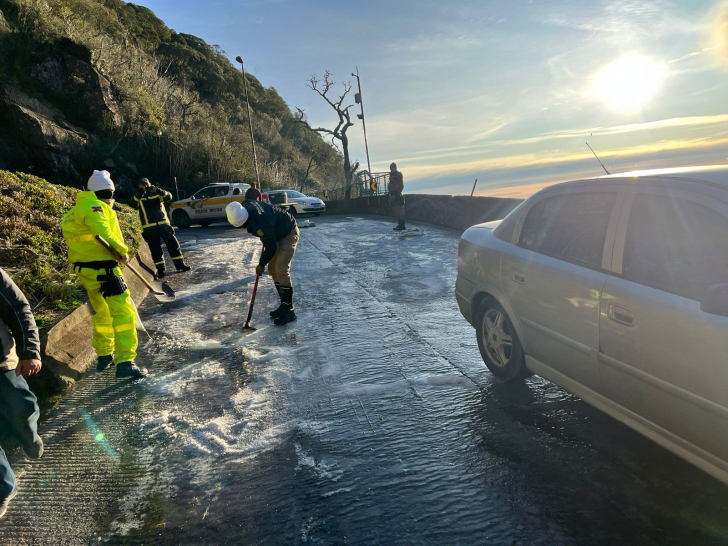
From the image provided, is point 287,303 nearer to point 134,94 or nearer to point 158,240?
point 158,240

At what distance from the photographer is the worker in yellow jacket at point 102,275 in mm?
4617

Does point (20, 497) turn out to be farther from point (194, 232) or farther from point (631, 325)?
point (194, 232)

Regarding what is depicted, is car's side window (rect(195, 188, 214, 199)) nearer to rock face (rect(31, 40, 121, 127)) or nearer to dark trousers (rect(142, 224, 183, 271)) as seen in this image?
rock face (rect(31, 40, 121, 127))

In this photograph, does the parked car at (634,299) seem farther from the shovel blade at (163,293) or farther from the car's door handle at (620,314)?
the shovel blade at (163,293)

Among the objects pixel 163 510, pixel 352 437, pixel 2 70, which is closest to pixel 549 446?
pixel 352 437

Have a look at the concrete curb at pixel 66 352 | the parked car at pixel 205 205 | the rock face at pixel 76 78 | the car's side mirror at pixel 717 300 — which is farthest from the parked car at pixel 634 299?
the rock face at pixel 76 78

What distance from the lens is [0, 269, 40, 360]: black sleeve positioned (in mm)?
2637

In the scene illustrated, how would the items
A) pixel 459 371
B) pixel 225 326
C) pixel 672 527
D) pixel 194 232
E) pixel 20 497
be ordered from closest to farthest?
pixel 672 527
pixel 20 497
pixel 459 371
pixel 225 326
pixel 194 232

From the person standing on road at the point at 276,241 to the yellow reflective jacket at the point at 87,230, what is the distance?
63.5 inches

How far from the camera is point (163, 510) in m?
2.76

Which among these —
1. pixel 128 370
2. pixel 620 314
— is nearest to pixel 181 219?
pixel 128 370

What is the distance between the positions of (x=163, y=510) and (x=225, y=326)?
3.58 metres

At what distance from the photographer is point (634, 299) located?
2676 mm

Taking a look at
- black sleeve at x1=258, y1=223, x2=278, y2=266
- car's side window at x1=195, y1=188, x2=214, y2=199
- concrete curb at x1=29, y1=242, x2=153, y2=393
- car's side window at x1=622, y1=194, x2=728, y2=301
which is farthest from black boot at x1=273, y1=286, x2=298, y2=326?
car's side window at x1=195, y1=188, x2=214, y2=199
